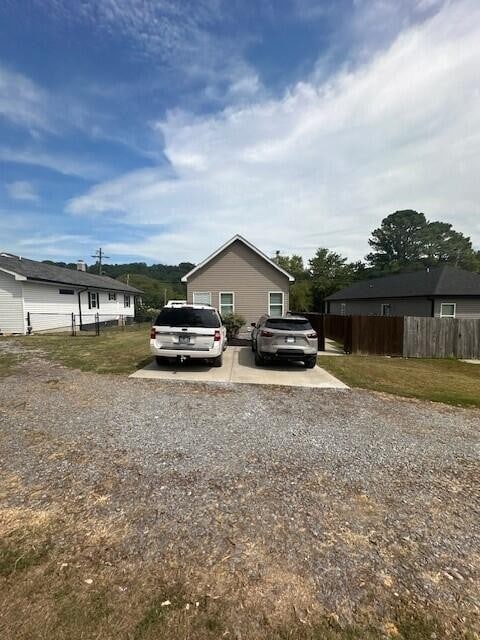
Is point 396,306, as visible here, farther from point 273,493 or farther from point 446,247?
point 446,247

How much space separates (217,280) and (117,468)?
14280 mm

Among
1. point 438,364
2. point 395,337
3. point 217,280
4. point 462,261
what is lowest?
point 438,364

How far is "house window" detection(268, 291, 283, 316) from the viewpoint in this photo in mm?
17353

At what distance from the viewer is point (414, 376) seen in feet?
30.7

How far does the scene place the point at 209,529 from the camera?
8.93ft

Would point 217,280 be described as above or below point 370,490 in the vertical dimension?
above

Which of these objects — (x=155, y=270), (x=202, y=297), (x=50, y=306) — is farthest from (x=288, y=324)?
(x=155, y=270)

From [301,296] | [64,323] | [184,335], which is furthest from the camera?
[301,296]

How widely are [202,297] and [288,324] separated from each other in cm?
879

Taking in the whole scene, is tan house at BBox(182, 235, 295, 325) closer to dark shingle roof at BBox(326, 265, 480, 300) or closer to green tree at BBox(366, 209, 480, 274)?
dark shingle roof at BBox(326, 265, 480, 300)

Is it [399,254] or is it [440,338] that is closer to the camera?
[440,338]

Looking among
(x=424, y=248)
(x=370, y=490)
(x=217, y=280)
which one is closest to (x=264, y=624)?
(x=370, y=490)

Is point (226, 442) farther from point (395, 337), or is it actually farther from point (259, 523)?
point (395, 337)

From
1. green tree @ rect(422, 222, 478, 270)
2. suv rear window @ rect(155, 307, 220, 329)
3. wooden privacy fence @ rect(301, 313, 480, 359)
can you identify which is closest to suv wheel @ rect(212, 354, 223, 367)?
suv rear window @ rect(155, 307, 220, 329)
